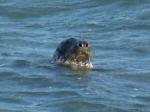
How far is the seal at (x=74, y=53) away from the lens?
11797 mm

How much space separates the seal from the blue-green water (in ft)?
0.46

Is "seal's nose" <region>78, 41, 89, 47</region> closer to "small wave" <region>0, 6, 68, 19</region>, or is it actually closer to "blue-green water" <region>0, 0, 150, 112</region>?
"blue-green water" <region>0, 0, 150, 112</region>

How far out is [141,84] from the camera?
467 inches

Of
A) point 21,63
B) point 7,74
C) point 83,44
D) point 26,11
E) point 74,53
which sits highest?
point 26,11

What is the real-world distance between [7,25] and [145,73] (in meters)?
5.70

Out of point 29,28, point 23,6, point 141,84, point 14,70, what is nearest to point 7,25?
point 29,28

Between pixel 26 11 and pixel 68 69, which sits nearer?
pixel 68 69

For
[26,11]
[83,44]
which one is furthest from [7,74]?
[26,11]

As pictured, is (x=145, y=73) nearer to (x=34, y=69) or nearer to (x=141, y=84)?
(x=141, y=84)

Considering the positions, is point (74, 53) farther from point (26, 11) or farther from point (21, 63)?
point (26, 11)

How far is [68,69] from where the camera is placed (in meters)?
12.2

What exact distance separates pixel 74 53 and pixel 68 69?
0.34 metres

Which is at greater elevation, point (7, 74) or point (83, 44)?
point (83, 44)

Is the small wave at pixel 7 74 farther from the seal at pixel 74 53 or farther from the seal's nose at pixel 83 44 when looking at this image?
the seal's nose at pixel 83 44
